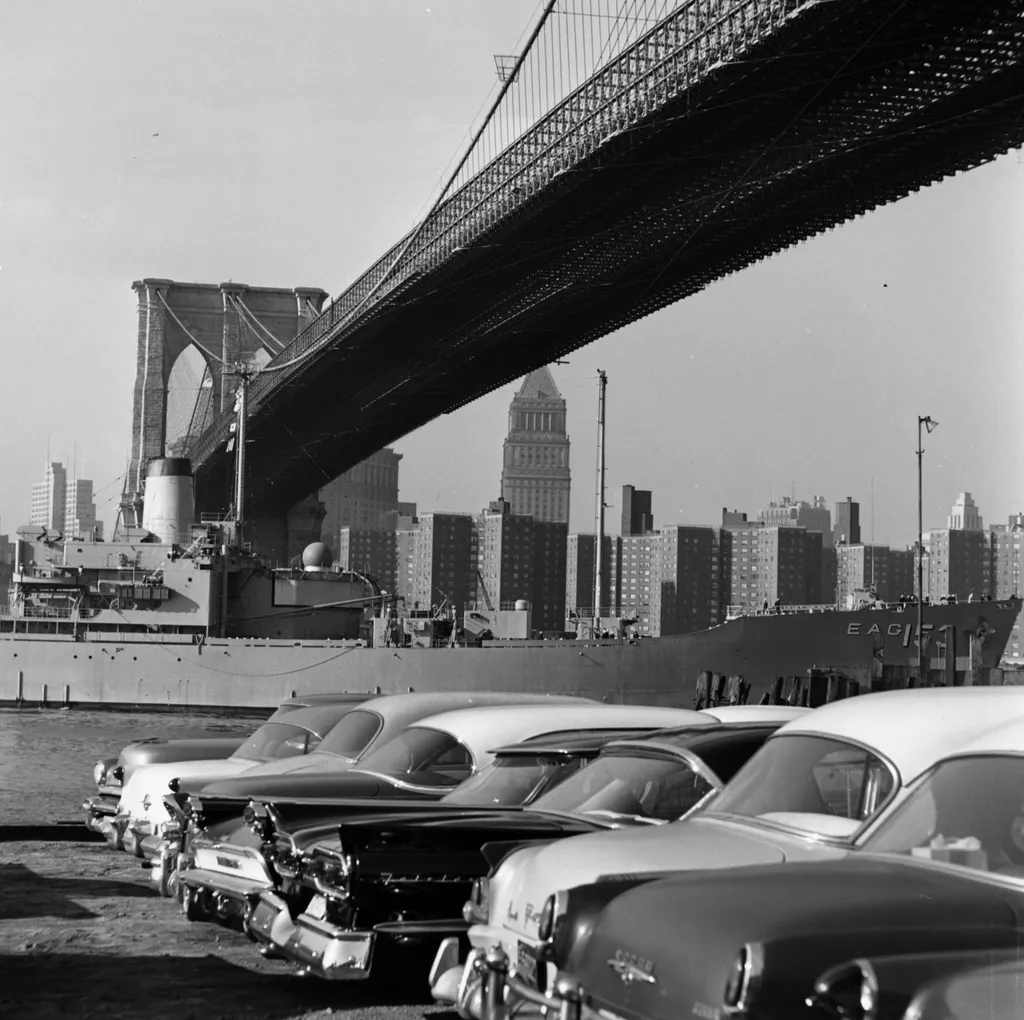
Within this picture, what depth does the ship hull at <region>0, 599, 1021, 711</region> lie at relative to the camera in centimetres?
2742

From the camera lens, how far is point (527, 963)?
9.82ft

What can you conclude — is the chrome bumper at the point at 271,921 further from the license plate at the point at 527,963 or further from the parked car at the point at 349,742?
A: the parked car at the point at 349,742

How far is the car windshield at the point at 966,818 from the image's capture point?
2682 millimetres

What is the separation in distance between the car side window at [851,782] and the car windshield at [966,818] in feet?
1.01

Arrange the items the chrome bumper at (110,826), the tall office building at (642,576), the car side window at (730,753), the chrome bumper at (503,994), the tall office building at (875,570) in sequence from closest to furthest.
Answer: the chrome bumper at (503,994), the car side window at (730,753), the chrome bumper at (110,826), the tall office building at (875,570), the tall office building at (642,576)

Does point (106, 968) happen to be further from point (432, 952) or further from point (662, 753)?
point (662, 753)

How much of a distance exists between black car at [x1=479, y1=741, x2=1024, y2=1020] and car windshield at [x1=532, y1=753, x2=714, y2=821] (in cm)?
126

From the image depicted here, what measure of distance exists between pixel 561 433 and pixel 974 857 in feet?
166

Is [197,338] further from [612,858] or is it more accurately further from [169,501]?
[612,858]

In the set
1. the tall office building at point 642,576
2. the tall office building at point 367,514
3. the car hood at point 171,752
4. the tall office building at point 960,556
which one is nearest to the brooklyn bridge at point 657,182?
the tall office building at point 960,556

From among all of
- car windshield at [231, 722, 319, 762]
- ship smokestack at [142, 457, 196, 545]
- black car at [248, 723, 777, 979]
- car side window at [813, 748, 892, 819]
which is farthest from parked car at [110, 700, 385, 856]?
ship smokestack at [142, 457, 196, 545]

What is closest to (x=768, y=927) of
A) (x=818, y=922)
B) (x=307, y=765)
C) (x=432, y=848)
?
(x=818, y=922)

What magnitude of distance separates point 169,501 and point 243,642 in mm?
5204

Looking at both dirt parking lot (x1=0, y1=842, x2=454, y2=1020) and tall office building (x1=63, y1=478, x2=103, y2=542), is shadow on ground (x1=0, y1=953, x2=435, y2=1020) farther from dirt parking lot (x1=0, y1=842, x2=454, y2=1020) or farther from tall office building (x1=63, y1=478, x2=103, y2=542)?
tall office building (x1=63, y1=478, x2=103, y2=542)
